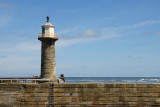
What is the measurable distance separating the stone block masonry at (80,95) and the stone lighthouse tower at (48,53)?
5380 mm

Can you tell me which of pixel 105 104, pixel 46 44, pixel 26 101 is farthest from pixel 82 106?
pixel 46 44

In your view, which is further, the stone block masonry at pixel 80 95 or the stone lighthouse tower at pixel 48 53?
the stone lighthouse tower at pixel 48 53

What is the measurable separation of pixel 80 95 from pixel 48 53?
7.68 m

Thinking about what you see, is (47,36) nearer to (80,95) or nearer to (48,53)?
(48,53)

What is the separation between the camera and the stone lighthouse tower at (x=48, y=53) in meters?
24.6

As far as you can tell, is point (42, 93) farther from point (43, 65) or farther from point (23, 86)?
point (43, 65)

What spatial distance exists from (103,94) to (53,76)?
25.3ft

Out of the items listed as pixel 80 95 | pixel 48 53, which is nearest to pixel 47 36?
pixel 48 53

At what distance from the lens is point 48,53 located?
24719mm

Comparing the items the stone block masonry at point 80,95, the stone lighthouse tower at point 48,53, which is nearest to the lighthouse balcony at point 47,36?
the stone lighthouse tower at point 48,53

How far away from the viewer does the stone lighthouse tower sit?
2459 cm

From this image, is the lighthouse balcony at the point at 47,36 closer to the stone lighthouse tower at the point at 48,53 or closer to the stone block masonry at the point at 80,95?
the stone lighthouse tower at the point at 48,53

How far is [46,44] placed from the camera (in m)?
25.0

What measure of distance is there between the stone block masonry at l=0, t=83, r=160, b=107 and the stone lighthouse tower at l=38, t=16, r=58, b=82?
538 cm
